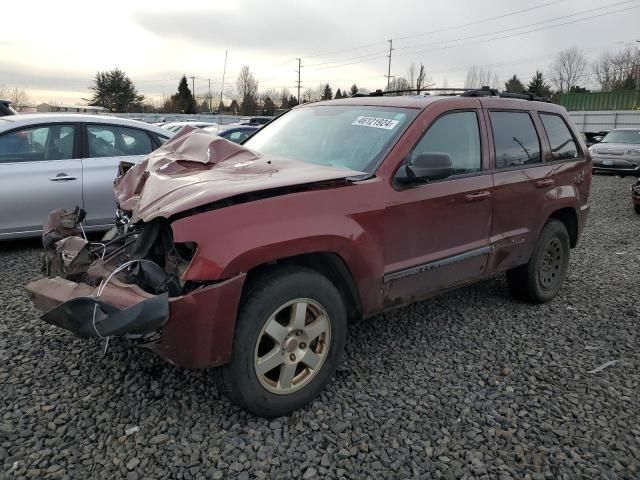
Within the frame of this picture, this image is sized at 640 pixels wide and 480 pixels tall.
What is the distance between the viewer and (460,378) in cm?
344

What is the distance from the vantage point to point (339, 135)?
12.1 feet

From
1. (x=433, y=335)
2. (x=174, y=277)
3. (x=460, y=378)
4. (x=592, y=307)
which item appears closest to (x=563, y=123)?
(x=592, y=307)

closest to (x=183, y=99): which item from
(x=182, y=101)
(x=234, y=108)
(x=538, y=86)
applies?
(x=182, y=101)

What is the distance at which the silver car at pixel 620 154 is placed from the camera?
16.1 metres

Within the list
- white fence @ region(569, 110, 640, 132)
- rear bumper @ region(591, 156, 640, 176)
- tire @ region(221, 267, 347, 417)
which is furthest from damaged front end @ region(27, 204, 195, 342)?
white fence @ region(569, 110, 640, 132)

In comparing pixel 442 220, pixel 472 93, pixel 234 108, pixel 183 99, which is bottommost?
pixel 442 220

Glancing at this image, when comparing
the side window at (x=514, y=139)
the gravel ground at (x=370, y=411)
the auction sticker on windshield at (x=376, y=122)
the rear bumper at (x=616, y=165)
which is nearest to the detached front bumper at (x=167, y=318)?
the gravel ground at (x=370, y=411)

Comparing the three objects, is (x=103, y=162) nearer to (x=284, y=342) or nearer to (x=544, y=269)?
(x=284, y=342)

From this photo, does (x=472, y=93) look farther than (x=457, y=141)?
Yes

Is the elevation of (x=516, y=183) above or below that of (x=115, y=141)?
below

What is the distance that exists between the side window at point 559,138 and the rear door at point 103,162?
4.42 meters

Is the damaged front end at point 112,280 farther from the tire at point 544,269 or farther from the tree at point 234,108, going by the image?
the tree at point 234,108

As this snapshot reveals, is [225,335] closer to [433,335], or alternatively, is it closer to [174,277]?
[174,277]

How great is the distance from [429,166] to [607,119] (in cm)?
3366
